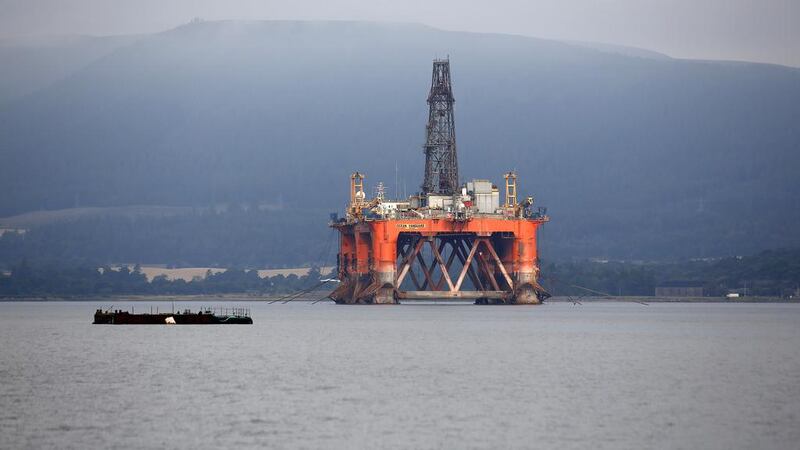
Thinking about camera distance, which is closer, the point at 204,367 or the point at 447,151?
the point at 204,367

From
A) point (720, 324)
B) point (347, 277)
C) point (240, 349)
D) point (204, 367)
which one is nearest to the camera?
point (204, 367)

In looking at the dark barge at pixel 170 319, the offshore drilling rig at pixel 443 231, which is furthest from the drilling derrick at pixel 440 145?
the dark barge at pixel 170 319

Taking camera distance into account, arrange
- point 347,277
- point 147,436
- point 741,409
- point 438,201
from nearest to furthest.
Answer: point 147,436, point 741,409, point 438,201, point 347,277

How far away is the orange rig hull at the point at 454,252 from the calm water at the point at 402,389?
31112 millimetres

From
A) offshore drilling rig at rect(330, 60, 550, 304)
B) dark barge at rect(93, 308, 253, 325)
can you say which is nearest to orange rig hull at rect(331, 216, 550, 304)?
offshore drilling rig at rect(330, 60, 550, 304)

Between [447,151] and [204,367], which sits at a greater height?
[447,151]

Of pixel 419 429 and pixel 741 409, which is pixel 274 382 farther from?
pixel 741 409

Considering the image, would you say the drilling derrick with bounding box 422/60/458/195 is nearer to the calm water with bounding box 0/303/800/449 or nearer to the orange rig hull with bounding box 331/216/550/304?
the orange rig hull with bounding box 331/216/550/304

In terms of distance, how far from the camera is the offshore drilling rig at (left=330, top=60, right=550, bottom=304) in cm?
14325

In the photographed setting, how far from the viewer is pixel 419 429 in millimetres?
53438

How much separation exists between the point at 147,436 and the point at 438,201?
98.5 meters

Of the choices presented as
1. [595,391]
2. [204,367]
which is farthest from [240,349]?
[595,391]

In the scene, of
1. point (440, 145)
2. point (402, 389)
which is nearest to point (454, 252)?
point (440, 145)

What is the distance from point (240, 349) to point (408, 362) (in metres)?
15.3
